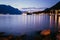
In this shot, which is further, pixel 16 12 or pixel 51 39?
pixel 16 12

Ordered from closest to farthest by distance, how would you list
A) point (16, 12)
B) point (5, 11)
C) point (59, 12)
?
point (59, 12) < point (5, 11) < point (16, 12)

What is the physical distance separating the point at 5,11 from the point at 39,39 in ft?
357

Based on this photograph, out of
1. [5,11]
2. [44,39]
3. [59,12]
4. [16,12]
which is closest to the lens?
[44,39]

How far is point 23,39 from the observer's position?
10180 mm

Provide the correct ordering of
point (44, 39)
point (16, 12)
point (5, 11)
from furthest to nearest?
point (16, 12) < point (5, 11) < point (44, 39)

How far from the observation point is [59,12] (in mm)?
62438

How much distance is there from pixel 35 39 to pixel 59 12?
53.8 metres

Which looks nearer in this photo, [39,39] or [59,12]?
[39,39]

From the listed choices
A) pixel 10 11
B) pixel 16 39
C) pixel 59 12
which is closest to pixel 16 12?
pixel 10 11

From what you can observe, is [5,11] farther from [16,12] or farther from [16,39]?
[16,39]

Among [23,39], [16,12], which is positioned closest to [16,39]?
[23,39]

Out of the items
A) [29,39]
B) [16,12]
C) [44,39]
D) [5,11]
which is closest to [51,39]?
[44,39]

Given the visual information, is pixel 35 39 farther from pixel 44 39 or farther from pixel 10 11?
pixel 10 11

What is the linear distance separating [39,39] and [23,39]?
116 centimetres
